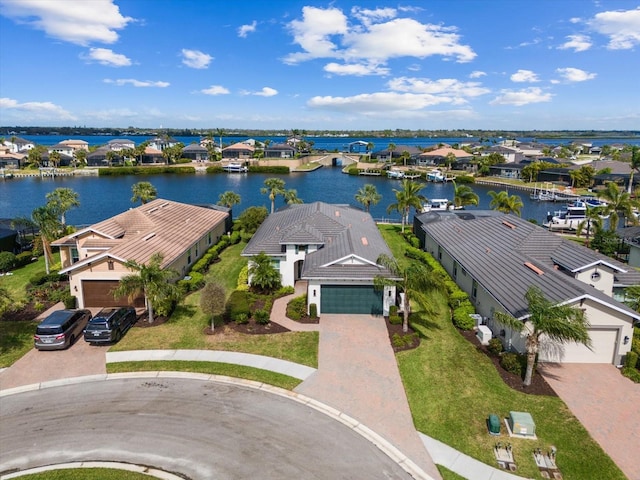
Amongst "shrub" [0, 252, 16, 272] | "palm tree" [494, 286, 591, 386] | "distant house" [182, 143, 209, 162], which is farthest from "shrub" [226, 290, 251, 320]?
"distant house" [182, 143, 209, 162]

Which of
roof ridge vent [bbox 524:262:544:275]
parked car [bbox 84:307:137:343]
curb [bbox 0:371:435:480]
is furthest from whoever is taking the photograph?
roof ridge vent [bbox 524:262:544:275]

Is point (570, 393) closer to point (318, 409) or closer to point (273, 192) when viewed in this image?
point (318, 409)

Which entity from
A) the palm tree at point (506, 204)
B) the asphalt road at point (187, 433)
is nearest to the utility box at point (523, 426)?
the asphalt road at point (187, 433)

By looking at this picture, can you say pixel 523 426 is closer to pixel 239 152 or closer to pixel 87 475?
pixel 87 475

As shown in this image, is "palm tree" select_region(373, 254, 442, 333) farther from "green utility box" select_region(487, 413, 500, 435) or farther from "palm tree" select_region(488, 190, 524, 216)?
"palm tree" select_region(488, 190, 524, 216)

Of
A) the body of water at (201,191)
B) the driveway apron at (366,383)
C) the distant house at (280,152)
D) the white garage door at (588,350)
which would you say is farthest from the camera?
the distant house at (280,152)

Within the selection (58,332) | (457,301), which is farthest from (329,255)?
(58,332)

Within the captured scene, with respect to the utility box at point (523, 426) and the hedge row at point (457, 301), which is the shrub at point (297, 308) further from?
the utility box at point (523, 426)
